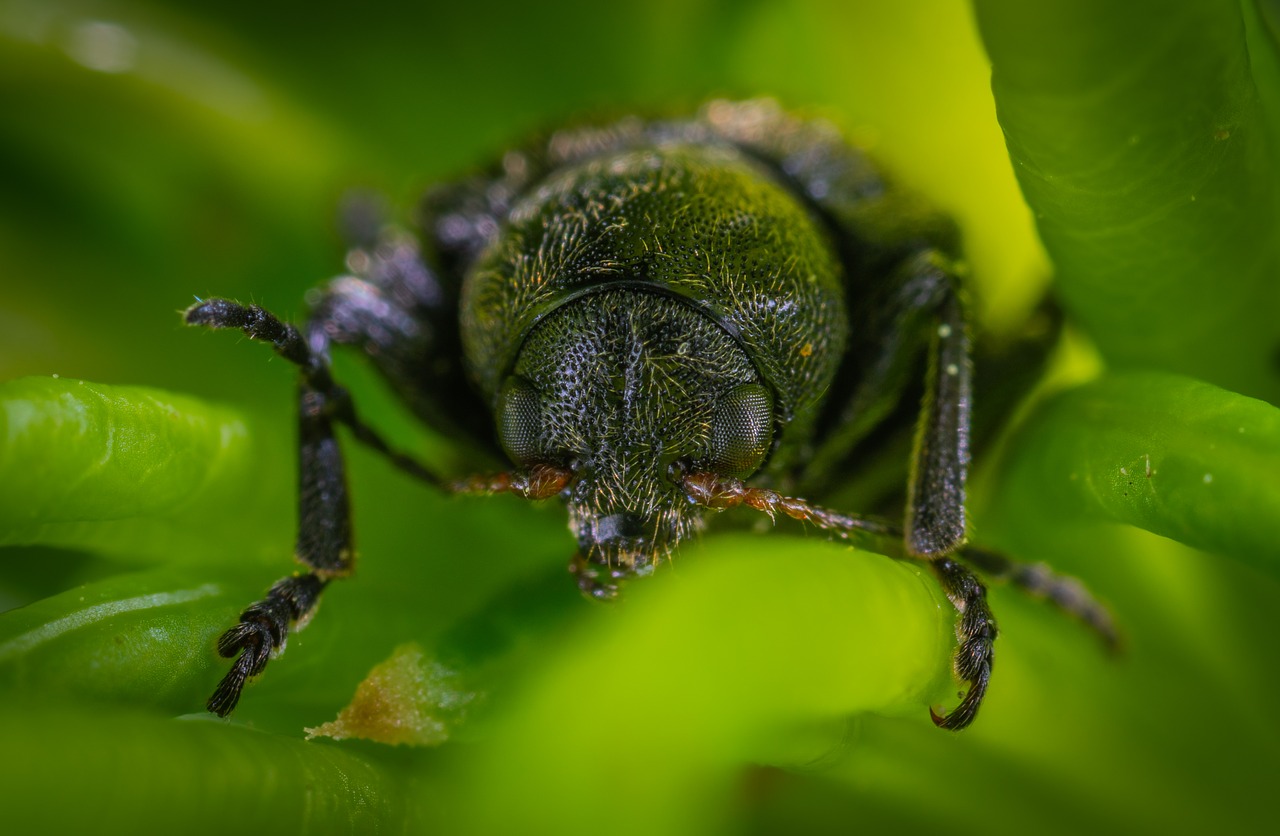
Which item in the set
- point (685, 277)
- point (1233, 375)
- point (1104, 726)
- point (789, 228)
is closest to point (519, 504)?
point (685, 277)

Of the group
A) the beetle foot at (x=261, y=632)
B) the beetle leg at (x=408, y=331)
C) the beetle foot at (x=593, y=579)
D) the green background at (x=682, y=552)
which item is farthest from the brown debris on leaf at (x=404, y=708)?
the beetle leg at (x=408, y=331)

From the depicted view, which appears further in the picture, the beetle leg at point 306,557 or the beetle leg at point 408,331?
the beetle leg at point 408,331

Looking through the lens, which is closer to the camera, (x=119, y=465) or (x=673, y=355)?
(x=119, y=465)

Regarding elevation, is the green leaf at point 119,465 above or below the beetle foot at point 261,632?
above

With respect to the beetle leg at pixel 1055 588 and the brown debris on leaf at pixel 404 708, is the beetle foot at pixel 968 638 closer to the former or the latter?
the beetle leg at pixel 1055 588

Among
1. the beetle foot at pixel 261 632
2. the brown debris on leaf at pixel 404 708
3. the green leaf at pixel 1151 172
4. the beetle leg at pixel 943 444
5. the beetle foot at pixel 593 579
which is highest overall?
the green leaf at pixel 1151 172

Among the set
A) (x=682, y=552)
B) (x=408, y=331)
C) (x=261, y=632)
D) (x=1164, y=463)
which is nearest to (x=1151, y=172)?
(x=1164, y=463)

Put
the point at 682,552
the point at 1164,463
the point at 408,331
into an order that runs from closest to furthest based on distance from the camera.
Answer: the point at 1164,463 → the point at 682,552 → the point at 408,331

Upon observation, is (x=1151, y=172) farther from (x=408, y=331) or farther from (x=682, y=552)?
(x=408, y=331)

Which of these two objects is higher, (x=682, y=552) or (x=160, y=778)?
(x=682, y=552)
